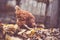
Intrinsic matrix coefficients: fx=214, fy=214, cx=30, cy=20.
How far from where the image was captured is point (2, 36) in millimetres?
2320

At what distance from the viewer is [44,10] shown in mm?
2340

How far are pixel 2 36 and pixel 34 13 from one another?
429mm

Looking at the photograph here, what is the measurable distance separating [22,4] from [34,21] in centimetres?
23

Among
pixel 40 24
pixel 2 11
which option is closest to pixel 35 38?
pixel 40 24

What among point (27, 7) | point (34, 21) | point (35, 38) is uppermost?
point (27, 7)

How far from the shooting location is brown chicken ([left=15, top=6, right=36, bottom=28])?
91.3 inches

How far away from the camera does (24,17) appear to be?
233cm

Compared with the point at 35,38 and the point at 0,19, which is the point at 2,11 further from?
the point at 35,38

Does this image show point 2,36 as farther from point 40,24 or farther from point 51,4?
point 51,4

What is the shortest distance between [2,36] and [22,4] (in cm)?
41

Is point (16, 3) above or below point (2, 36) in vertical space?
above

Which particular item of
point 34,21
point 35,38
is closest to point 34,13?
point 34,21

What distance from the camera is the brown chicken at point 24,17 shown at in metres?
2.32

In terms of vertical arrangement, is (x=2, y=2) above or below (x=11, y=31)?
above
